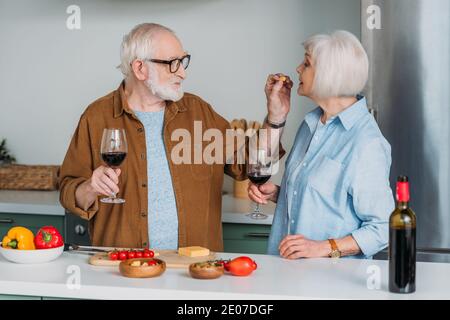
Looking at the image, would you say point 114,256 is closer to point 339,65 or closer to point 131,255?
point 131,255

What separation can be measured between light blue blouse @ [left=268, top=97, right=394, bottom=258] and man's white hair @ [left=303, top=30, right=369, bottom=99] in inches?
3.4

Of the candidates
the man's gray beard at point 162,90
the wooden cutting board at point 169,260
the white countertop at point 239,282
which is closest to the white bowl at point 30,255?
the white countertop at point 239,282

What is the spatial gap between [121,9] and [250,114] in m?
0.95

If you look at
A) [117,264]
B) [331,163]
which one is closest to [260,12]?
[331,163]

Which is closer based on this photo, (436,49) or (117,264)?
(117,264)

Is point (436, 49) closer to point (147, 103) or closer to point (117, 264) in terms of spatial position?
point (147, 103)

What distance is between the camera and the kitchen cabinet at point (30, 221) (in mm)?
3760

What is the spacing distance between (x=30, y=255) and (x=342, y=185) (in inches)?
38.7

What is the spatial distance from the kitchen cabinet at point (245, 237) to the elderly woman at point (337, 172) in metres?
0.94

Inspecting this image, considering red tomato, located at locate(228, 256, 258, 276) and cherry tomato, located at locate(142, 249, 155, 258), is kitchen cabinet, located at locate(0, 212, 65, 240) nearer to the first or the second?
cherry tomato, located at locate(142, 249, 155, 258)

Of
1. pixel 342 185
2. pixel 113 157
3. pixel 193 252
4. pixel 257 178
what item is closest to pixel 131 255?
pixel 193 252

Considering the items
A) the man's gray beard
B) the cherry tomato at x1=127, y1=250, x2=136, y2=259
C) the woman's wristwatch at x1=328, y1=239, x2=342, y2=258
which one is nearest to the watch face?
the woman's wristwatch at x1=328, y1=239, x2=342, y2=258

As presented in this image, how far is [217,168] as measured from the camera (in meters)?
2.92

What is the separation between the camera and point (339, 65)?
2.41m
